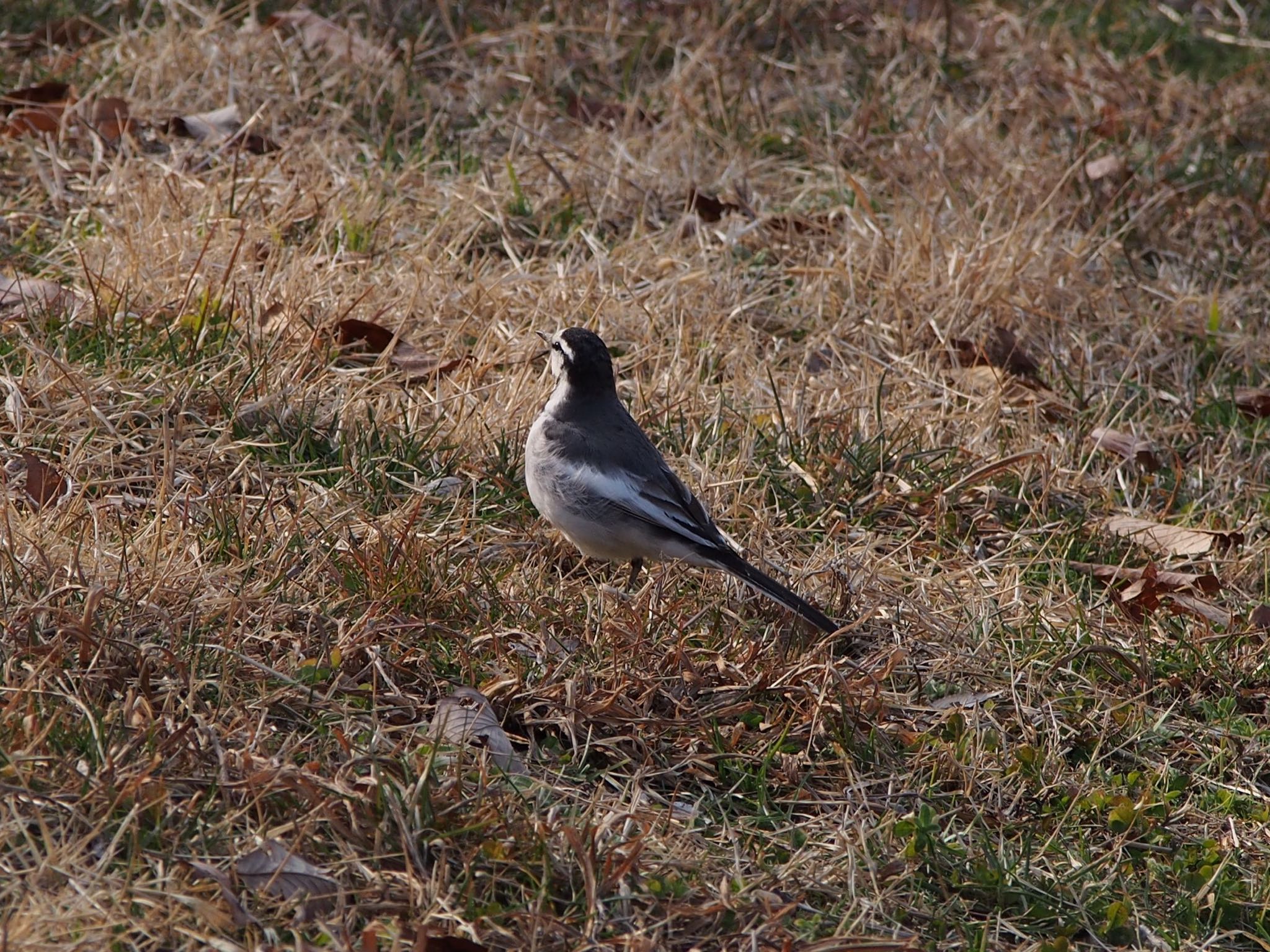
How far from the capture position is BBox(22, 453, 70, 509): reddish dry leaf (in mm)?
4379

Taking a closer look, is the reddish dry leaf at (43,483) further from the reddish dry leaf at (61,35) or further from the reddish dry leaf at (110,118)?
the reddish dry leaf at (61,35)

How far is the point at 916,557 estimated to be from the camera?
508 cm

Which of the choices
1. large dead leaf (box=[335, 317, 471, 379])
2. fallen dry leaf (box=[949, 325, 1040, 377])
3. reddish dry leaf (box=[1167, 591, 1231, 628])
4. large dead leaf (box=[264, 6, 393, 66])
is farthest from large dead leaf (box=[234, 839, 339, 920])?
large dead leaf (box=[264, 6, 393, 66])

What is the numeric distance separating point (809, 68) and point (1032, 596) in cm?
415

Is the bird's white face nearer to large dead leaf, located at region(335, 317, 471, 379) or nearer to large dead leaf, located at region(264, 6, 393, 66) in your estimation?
large dead leaf, located at region(335, 317, 471, 379)

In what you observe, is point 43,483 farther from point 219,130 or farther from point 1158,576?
point 1158,576

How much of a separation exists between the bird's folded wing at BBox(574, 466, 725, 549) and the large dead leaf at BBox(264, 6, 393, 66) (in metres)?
3.49

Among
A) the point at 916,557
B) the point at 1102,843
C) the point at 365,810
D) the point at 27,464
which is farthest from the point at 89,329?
the point at 1102,843

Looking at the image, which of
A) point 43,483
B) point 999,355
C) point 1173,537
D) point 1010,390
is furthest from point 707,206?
point 43,483

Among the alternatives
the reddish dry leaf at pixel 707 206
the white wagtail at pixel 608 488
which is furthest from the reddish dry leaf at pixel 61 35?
the white wagtail at pixel 608 488

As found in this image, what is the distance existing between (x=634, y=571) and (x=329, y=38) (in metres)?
3.88

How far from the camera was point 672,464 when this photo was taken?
5.30 m

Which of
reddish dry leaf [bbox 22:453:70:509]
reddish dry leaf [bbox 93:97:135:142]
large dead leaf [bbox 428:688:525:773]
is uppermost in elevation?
reddish dry leaf [bbox 93:97:135:142]

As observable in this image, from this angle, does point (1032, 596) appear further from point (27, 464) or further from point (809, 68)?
point (809, 68)
